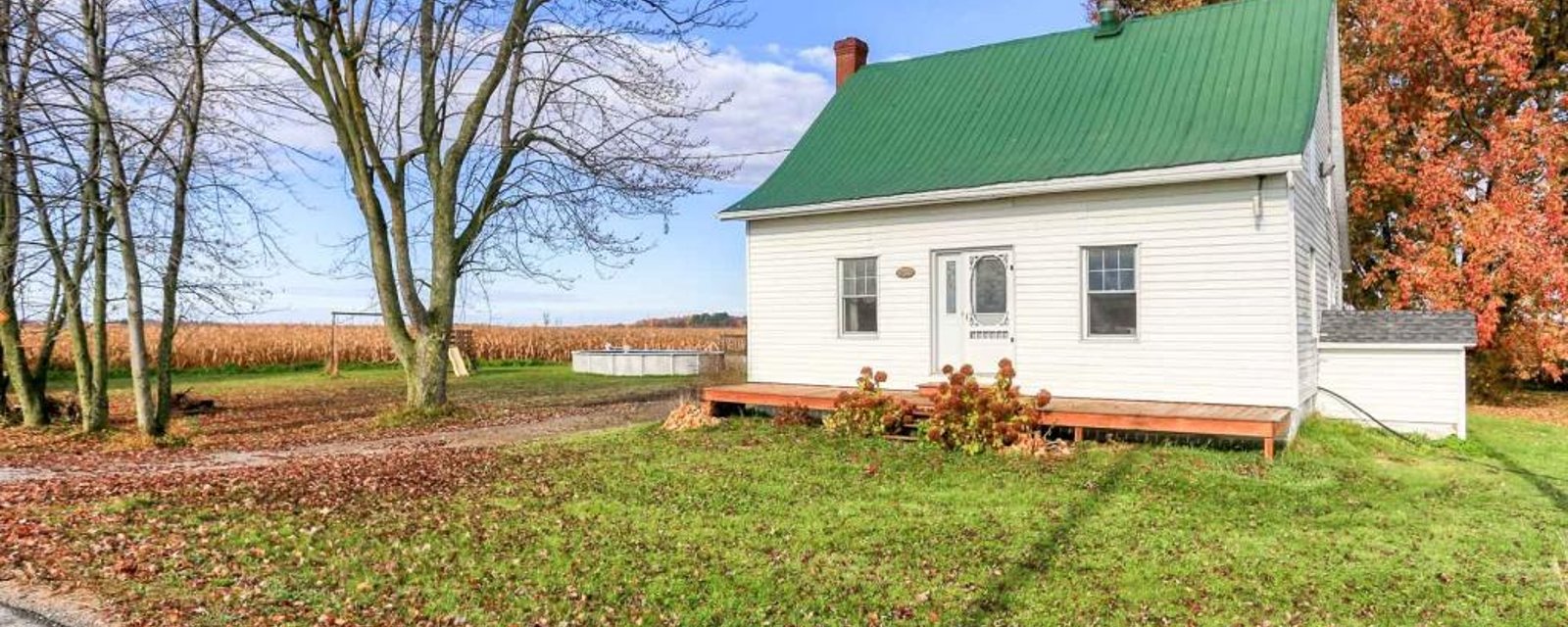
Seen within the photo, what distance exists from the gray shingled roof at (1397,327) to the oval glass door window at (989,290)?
4266 millimetres

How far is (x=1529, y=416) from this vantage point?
16.8 m

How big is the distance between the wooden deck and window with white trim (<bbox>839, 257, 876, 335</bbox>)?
3.89ft

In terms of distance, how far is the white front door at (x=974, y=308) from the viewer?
12164mm

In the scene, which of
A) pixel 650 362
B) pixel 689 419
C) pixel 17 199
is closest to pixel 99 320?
pixel 17 199

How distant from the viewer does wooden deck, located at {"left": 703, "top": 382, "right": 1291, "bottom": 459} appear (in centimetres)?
935

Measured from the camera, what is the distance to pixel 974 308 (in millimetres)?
12344

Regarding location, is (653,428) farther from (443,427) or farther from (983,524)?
(983,524)

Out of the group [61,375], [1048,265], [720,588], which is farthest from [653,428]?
[61,375]

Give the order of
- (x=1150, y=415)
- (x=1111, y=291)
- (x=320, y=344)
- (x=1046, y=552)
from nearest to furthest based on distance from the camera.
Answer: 1. (x=1046, y=552)
2. (x=1150, y=415)
3. (x=1111, y=291)
4. (x=320, y=344)

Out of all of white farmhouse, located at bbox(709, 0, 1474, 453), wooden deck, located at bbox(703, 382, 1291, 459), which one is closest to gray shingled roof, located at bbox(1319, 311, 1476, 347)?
white farmhouse, located at bbox(709, 0, 1474, 453)

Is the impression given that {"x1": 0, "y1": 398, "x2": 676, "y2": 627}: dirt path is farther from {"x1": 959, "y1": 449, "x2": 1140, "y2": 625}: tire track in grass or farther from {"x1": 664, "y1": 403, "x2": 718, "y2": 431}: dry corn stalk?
{"x1": 959, "y1": 449, "x2": 1140, "y2": 625}: tire track in grass

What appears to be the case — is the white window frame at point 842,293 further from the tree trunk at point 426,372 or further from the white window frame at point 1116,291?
the tree trunk at point 426,372

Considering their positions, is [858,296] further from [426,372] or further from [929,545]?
[426,372]

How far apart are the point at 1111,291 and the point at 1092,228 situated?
79 cm
